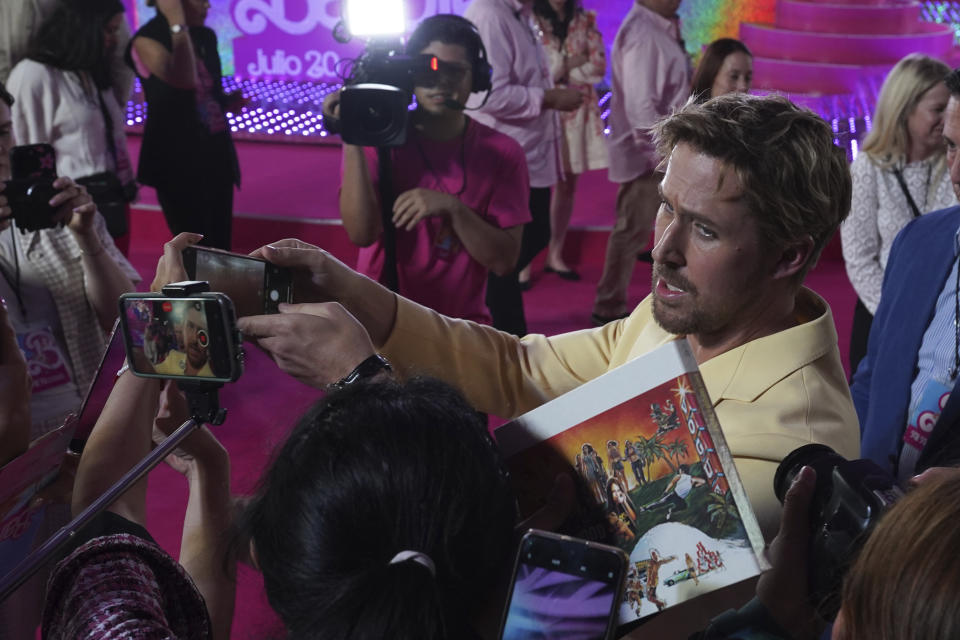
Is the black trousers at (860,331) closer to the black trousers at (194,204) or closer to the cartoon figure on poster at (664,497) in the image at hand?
the cartoon figure on poster at (664,497)

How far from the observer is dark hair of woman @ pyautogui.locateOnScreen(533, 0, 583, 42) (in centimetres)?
468

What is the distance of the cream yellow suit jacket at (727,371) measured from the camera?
0.99 m

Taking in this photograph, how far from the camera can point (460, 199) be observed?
217 centimetres

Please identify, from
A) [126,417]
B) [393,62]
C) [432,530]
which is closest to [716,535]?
[432,530]

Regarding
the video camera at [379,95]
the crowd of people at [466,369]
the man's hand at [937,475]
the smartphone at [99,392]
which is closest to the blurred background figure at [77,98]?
the crowd of people at [466,369]

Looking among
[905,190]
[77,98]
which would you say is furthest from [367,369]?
[77,98]

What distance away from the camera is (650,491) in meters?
0.81

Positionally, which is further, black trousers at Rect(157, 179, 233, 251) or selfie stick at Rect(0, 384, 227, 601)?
black trousers at Rect(157, 179, 233, 251)

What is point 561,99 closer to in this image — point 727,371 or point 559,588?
point 727,371

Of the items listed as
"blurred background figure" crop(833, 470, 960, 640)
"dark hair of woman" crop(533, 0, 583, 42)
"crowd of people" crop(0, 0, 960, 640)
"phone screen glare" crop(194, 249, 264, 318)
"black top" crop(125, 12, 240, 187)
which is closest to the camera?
"blurred background figure" crop(833, 470, 960, 640)

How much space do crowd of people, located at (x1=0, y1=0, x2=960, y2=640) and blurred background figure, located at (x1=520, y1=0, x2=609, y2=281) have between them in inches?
91.5

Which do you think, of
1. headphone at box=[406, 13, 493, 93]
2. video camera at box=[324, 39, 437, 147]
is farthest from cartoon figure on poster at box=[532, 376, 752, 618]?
headphone at box=[406, 13, 493, 93]

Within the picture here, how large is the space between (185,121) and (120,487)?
121 inches

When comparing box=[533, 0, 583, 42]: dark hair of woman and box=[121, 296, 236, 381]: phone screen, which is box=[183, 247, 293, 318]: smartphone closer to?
box=[121, 296, 236, 381]: phone screen
